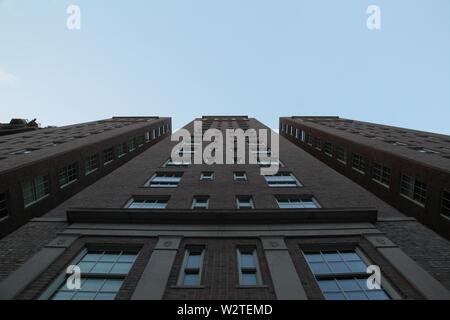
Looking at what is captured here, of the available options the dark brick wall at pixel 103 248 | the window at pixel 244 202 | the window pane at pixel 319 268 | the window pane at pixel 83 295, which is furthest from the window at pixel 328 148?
the window pane at pixel 83 295

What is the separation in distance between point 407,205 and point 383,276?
39.0 feet

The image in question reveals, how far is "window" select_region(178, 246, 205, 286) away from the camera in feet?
36.1

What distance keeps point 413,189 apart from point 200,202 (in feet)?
49.5

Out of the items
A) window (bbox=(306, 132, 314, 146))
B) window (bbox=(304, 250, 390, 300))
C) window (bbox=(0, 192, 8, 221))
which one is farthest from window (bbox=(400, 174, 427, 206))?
window (bbox=(0, 192, 8, 221))

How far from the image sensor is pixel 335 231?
13.9 m

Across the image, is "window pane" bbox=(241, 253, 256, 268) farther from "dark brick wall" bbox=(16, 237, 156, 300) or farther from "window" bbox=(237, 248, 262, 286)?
"dark brick wall" bbox=(16, 237, 156, 300)

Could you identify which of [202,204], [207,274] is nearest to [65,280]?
[207,274]

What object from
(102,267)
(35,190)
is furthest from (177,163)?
(102,267)

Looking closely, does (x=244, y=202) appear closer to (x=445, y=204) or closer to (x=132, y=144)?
(x=445, y=204)

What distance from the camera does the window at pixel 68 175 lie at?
2224cm

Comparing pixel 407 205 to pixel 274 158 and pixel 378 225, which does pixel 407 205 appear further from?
pixel 274 158

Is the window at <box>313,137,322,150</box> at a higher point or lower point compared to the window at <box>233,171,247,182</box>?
higher

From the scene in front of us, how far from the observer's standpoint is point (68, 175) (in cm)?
2336

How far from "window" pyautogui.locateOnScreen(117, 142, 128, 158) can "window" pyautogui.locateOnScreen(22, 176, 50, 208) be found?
14695 millimetres
